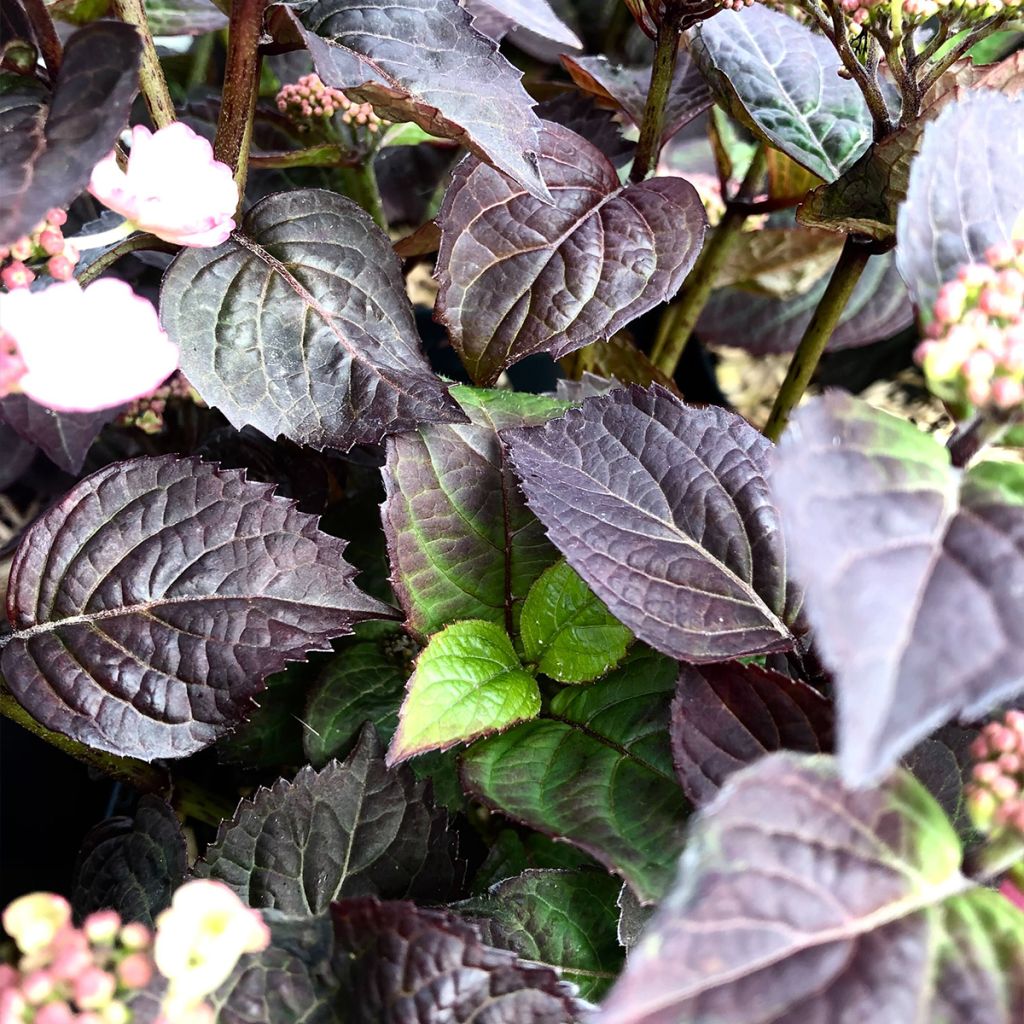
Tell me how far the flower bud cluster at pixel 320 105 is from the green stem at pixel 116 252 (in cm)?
21

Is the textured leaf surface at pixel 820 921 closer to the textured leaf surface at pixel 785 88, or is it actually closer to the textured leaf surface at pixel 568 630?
the textured leaf surface at pixel 568 630

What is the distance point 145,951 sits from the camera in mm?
366

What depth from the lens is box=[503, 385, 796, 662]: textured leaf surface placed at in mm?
471

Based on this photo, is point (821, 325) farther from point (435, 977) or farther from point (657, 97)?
point (435, 977)

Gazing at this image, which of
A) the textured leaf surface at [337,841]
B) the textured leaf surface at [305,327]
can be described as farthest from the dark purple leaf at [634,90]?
the textured leaf surface at [337,841]

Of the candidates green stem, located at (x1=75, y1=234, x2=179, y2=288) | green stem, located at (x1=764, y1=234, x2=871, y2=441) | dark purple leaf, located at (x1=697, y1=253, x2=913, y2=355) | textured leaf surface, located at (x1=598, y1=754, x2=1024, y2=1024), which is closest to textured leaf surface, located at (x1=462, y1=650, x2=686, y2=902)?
textured leaf surface, located at (x1=598, y1=754, x2=1024, y2=1024)

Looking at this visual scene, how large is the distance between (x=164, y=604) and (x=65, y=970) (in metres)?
0.23

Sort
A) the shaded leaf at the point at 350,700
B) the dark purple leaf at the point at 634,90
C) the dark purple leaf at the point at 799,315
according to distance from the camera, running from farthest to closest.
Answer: the dark purple leaf at the point at 799,315
the dark purple leaf at the point at 634,90
the shaded leaf at the point at 350,700

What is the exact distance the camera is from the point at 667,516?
52 cm

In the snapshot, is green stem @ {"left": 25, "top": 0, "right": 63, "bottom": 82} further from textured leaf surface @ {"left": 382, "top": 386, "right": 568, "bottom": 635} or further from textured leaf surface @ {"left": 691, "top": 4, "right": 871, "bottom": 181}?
textured leaf surface @ {"left": 691, "top": 4, "right": 871, "bottom": 181}

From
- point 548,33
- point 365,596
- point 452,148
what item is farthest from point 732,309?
point 365,596

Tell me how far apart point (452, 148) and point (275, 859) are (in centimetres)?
71

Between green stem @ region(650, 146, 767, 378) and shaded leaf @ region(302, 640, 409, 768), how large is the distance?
0.34 m

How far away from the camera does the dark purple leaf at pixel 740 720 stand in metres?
0.44
